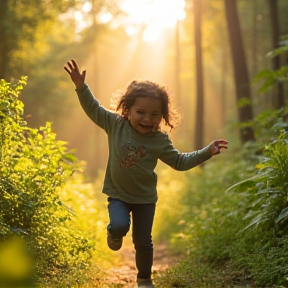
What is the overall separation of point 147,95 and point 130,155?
64 cm

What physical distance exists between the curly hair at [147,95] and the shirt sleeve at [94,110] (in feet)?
0.50

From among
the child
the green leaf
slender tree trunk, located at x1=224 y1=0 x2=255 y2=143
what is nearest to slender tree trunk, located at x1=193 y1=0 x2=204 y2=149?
slender tree trunk, located at x1=224 y1=0 x2=255 y2=143

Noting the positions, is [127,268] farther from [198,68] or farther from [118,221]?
[198,68]

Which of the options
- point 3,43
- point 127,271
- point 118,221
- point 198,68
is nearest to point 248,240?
point 118,221

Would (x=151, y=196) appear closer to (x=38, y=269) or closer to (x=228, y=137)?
(x=38, y=269)

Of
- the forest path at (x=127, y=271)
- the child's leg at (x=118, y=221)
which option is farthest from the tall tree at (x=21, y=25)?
the child's leg at (x=118, y=221)

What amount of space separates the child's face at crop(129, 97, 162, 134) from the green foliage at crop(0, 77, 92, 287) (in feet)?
2.92

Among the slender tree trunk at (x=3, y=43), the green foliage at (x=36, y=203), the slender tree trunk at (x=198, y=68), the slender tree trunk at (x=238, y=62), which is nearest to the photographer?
the green foliage at (x=36, y=203)

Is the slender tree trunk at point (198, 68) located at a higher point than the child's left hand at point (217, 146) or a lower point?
higher

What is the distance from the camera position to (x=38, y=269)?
4699 mm

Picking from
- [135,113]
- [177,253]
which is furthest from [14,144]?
[177,253]

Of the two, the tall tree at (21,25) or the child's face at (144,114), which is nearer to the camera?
the child's face at (144,114)

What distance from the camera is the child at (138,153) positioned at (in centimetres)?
543

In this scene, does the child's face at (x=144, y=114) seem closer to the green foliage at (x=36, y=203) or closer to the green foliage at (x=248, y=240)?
the green foliage at (x=36, y=203)
